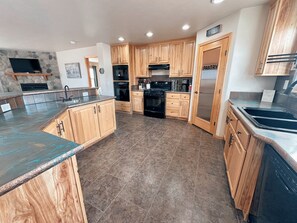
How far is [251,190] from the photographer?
3.61ft

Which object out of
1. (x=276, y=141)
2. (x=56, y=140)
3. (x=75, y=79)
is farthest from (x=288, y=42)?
(x=75, y=79)

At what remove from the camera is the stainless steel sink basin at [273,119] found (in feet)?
4.06

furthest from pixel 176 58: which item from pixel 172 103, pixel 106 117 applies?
pixel 106 117

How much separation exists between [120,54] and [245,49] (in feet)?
11.2

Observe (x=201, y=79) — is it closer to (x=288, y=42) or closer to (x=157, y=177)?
(x=288, y=42)

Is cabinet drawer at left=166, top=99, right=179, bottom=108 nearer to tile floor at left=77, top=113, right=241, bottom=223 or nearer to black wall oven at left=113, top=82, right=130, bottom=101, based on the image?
tile floor at left=77, top=113, right=241, bottom=223

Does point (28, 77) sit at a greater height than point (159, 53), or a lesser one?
lesser

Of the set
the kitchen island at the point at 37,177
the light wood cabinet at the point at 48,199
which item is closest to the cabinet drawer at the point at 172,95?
the kitchen island at the point at 37,177

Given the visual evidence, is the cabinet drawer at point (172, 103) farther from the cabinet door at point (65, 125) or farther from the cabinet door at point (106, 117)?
the cabinet door at point (65, 125)

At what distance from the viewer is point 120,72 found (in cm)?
432

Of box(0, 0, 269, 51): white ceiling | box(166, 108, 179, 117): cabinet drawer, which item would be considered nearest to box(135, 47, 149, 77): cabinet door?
box(0, 0, 269, 51): white ceiling

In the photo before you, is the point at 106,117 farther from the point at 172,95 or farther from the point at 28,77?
the point at 28,77

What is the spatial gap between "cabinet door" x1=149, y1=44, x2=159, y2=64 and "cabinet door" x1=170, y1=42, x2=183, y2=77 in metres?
0.49

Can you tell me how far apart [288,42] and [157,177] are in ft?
8.25
